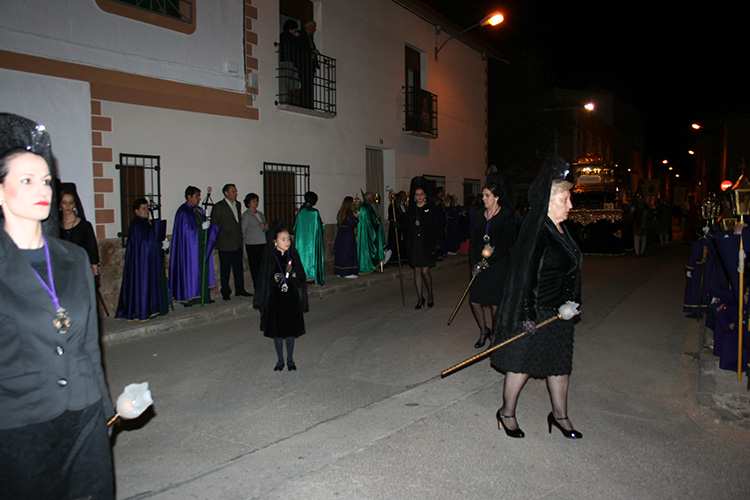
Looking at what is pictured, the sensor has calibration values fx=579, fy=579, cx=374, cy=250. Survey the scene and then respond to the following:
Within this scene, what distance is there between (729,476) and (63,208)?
785 centimetres

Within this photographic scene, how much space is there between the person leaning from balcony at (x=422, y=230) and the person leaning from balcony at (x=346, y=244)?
156 inches

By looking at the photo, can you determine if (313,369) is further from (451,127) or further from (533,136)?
(533,136)

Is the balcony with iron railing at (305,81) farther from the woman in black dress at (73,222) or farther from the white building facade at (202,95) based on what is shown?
the woman in black dress at (73,222)

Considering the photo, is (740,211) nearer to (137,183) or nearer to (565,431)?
(565,431)

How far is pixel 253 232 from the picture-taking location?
1086cm

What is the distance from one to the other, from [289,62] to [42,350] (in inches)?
450

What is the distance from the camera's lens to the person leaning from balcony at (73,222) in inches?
304

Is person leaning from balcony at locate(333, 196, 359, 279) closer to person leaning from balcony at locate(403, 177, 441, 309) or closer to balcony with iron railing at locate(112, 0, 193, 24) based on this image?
person leaning from balcony at locate(403, 177, 441, 309)

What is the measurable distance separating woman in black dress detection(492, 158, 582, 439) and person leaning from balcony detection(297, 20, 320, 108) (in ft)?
32.5

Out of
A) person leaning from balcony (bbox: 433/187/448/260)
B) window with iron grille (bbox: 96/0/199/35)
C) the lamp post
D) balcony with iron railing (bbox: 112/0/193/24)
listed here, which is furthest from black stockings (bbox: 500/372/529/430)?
person leaning from balcony (bbox: 433/187/448/260)

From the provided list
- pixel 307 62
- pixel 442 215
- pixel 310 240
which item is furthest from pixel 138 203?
pixel 442 215

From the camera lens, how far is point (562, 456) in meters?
4.14

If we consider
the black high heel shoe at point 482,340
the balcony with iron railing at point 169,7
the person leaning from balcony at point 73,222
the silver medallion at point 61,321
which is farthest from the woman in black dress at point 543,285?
the balcony with iron railing at point 169,7

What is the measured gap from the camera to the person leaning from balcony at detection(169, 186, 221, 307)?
9.60 metres
